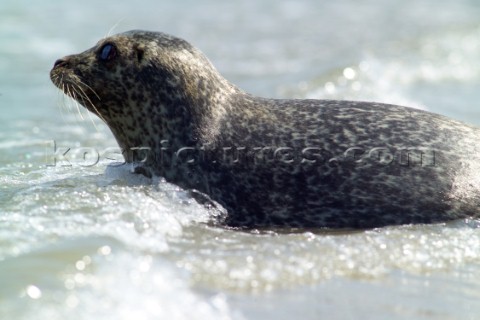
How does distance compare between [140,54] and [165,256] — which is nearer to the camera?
[165,256]

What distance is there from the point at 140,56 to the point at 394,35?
379 inches

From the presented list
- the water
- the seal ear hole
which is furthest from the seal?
the water

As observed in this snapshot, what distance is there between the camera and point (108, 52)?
6574 millimetres

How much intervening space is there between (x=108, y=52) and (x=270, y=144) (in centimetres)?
139

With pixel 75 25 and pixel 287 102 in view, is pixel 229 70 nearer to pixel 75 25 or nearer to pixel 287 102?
pixel 75 25

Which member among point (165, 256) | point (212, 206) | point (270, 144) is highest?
point (270, 144)

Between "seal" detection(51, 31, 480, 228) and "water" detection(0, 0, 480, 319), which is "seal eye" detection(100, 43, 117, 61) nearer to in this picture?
"seal" detection(51, 31, 480, 228)

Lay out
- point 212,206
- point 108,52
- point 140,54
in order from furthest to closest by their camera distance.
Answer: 1. point 108,52
2. point 140,54
3. point 212,206

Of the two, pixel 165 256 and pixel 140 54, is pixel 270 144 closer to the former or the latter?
pixel 140 54

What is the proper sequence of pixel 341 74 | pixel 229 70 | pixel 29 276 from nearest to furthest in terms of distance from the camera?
pixel 29 276, pixel 341 74, pixel 229 70

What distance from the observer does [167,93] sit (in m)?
6.37

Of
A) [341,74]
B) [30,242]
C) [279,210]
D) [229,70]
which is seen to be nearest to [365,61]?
[341,74]

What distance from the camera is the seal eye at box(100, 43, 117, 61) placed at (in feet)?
21.5

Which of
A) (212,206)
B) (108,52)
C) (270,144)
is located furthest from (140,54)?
(212,206)
